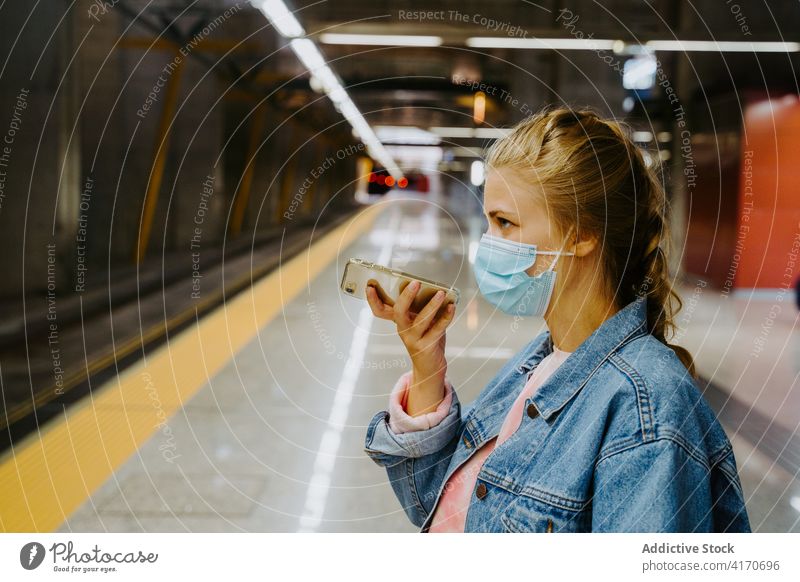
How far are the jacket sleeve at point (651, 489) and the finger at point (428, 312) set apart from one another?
414mm

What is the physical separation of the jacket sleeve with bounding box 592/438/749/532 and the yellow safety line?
2120 mm

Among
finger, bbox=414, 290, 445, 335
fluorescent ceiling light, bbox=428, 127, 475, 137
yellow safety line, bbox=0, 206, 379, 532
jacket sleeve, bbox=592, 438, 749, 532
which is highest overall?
fluorescent ceiling light, bbox=428, 127, 475, 137

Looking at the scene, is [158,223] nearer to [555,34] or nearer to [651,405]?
[555,34]

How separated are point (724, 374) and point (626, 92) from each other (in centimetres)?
562

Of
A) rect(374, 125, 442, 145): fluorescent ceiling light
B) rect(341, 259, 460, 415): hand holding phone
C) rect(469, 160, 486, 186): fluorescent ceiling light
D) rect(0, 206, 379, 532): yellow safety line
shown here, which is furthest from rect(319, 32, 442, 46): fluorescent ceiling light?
rect(341, 259, 460, 415): hand holding phone

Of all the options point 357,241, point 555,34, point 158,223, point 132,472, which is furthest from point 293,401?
point 357,241

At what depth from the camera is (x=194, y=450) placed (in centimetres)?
375

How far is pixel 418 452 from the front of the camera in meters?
1.40

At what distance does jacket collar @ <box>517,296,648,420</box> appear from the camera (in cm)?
116

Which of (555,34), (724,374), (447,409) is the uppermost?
(555,34)

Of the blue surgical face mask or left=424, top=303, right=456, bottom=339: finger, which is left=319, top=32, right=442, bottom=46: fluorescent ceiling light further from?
left=424, top=303, right=456, bottom=339: finger

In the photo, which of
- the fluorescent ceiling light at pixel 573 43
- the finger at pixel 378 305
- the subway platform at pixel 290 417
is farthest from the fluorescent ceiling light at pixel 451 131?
the finger at pixel 378 305

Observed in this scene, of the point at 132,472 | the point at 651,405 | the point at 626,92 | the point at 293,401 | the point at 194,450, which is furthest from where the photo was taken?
the point at 626,92

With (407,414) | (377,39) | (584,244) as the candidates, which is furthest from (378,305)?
(377,39)
